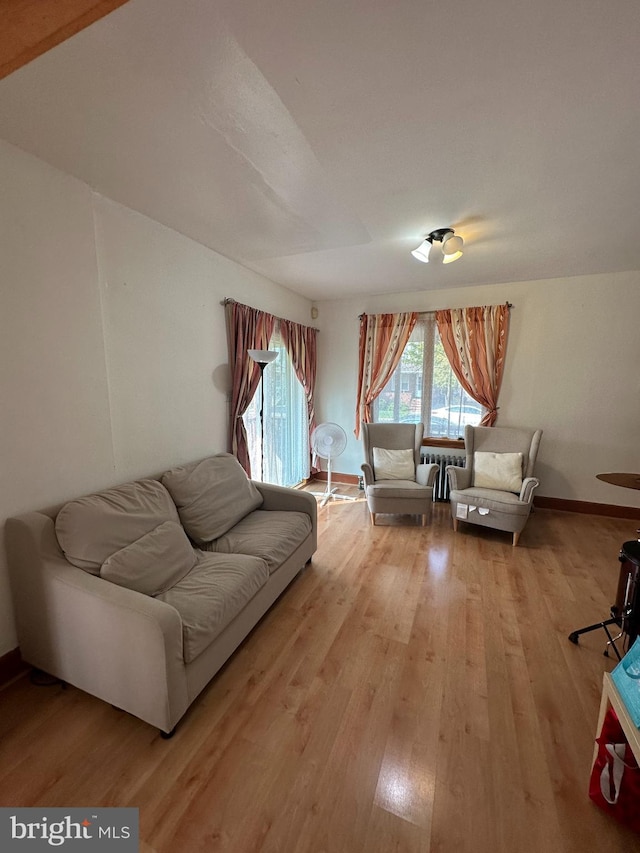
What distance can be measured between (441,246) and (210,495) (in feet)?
7.78

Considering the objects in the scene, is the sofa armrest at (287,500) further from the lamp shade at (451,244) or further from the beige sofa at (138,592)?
the lamp shade at (451,244)

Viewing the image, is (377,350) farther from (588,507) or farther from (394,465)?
(588,507)

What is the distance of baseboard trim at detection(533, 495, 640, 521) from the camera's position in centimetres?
349

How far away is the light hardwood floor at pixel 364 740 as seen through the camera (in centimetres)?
108

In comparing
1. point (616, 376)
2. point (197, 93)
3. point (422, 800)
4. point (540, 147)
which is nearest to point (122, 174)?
point (197, 93)

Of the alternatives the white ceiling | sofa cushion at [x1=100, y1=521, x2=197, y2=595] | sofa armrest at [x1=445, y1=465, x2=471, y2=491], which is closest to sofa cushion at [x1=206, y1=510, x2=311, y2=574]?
sofa cushion at [x1=100, y1=521, x2=197, y2=595]

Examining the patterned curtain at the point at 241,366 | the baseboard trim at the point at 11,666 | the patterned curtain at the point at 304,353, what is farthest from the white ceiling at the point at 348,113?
the baseboard trim at the point at 11,666

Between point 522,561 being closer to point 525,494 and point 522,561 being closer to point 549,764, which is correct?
point 525,494

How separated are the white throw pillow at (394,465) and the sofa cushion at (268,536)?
4.42ft

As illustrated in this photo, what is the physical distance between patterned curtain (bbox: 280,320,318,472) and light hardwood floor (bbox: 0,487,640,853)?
8.51ft

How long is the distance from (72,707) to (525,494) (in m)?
3.36

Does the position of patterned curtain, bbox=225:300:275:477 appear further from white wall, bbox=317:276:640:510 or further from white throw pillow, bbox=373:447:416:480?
white wall, bbox=317:276:640:510

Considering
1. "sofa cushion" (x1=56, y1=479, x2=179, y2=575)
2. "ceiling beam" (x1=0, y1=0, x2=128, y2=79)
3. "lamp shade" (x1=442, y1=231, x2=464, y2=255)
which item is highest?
"lamp shade" (x1=442, y1=231, x2=464, y2=255)

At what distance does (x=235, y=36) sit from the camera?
3.37 feet
